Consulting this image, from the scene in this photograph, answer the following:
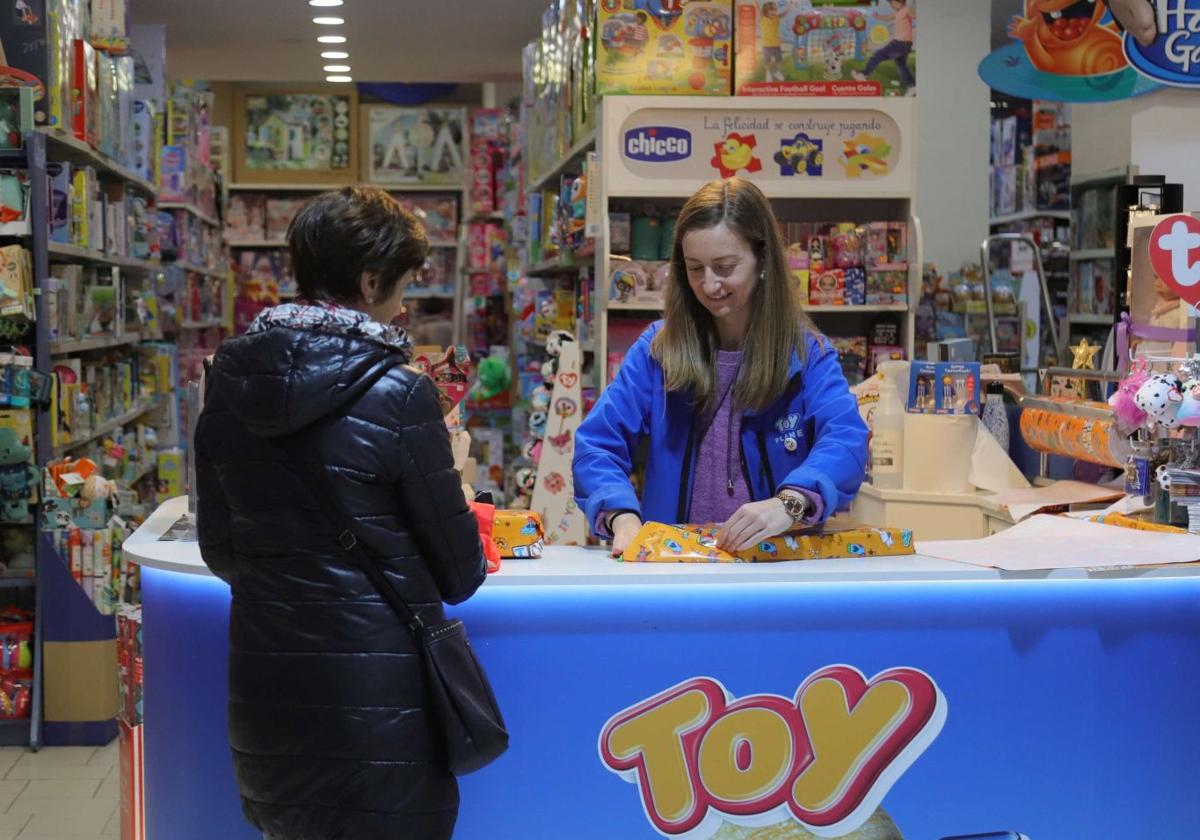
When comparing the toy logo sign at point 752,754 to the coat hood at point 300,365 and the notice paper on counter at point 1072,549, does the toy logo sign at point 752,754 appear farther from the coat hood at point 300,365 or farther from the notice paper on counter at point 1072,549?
the coat hood at point 300,365

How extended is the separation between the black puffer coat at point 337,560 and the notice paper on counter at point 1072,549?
1021 millimetres

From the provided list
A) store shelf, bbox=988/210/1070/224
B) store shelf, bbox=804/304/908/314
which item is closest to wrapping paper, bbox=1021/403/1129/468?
store shelf, bbox=804/304/908/314

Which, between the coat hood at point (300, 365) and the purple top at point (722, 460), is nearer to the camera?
the coat hood at point (300, 365)

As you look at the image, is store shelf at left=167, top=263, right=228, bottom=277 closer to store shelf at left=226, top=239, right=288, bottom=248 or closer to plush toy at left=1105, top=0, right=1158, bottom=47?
store shelf at left=226, top=239, right=288, bottom=248

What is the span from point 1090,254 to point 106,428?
15.4 ft

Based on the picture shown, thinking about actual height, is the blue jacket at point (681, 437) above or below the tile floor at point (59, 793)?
above

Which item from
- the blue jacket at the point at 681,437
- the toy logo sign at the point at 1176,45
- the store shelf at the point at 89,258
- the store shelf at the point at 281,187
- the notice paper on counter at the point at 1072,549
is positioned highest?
the store shelf at the point at 281,187

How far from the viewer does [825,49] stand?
18.0 feet

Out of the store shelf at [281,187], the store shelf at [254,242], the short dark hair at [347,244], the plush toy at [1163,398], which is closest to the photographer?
the short dark hair at [347,244]

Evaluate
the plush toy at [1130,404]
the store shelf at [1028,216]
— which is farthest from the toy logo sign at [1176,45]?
the store shelf at [1028,216]

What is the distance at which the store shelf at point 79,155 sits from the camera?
551cm

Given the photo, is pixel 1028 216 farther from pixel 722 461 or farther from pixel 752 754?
pixel 752 754

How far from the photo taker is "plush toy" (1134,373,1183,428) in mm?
2838

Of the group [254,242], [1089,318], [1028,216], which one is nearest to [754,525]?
[1089,318]
